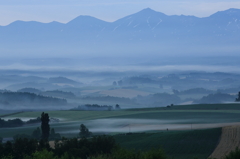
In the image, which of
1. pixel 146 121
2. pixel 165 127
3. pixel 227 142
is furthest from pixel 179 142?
pixel 146 121

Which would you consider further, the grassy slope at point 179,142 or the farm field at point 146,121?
the farm field at point 146,121

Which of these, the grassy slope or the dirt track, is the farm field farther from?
the dirt track

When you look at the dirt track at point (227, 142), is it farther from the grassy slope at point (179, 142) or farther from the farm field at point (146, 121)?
the farm field at point (146, 121)

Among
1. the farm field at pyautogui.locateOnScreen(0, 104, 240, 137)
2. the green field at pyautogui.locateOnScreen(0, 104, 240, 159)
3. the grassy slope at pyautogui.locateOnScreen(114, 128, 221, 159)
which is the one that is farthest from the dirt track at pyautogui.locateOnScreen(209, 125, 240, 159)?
the farm field at pyautogui.locateOnScreen(0, 104, 240, 137)

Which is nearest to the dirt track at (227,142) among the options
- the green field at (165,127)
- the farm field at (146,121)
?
the green field at (165,127)

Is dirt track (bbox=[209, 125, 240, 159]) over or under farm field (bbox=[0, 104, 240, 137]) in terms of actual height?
under

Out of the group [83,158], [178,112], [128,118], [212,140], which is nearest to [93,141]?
[83,158]

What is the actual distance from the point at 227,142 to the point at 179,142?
5762 millimetres

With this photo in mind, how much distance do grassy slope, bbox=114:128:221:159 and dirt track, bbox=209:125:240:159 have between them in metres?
0.64

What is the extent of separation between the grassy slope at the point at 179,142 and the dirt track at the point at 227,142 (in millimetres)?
640

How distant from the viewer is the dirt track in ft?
184

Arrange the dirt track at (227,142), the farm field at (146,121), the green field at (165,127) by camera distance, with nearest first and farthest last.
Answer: the dirt track at (227,142) < the green field at (165,127) < the farm field at (146,121)

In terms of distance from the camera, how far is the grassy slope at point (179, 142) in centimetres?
5891

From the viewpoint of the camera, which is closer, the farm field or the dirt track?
the dirt track
